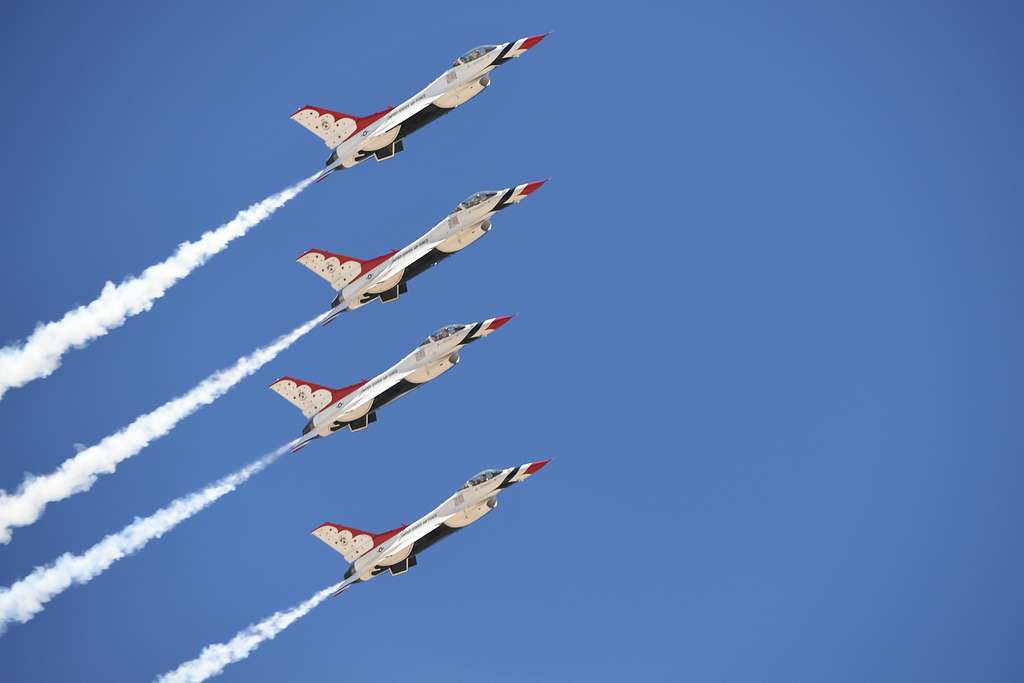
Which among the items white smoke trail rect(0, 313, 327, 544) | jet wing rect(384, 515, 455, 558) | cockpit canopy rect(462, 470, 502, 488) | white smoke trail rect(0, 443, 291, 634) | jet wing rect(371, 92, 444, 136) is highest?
jet wing rect(371, 92, 444, 136)

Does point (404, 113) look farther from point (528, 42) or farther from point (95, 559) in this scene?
point (95, 559)

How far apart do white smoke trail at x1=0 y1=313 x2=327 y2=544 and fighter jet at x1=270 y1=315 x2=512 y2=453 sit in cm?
306

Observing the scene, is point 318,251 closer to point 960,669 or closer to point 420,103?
point 420,103

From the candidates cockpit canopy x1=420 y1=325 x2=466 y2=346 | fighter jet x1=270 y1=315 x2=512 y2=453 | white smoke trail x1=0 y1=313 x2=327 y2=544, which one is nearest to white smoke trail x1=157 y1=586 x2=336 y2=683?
fighter jet x1=270 y1=315 x2=512 y2=453

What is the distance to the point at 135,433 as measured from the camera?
59281 mm

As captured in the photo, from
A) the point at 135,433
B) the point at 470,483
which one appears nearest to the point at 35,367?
the point at 135,433

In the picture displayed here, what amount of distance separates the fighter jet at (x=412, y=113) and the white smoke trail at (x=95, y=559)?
39.0 ft

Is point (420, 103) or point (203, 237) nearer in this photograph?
point (420, 103)

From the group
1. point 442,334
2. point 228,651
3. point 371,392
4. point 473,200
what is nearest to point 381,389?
point 371,392

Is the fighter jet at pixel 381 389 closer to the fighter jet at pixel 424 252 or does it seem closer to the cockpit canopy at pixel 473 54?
the fighter jet at pixel 424 252

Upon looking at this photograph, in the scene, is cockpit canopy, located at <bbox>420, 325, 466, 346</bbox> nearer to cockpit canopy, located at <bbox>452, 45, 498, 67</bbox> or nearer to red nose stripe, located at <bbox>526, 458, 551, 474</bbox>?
red nose stripe, located at <bbox>526, 458, 551, 474</bbox>

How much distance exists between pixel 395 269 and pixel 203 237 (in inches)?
367

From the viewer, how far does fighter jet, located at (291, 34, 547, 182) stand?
185 feet

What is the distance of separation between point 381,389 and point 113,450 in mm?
10251
